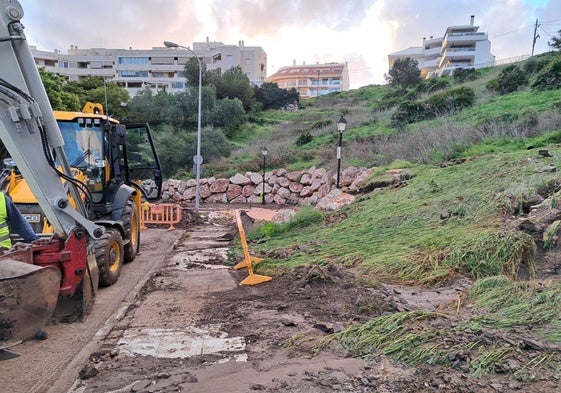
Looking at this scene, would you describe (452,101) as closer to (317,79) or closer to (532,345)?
(532,345)

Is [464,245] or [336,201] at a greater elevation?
[464,245]

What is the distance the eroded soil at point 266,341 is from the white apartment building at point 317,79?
99636 mm

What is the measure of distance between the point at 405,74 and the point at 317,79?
57429mm

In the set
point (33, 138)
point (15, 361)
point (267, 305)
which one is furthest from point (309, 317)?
point (33, 138)

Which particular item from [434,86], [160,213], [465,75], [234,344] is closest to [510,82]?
[434,86]

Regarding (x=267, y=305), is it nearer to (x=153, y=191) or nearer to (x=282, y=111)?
(x=153, y=191)

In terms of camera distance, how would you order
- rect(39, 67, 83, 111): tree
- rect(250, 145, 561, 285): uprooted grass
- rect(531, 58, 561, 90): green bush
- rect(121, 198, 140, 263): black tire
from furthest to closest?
rect(39, 67, 83, 111): tree, rect(531, 58, 561, 90): green bush, rect(121, 198, 140, 263): black tire, rect(250, 145, 561, 285): uprooted grass

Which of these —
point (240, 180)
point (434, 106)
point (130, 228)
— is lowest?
point (240, 180)

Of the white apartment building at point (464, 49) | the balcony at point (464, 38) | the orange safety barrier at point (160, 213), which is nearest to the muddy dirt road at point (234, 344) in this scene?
the orange safety barrier at point (160, 213)

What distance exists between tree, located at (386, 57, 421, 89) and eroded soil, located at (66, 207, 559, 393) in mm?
43347

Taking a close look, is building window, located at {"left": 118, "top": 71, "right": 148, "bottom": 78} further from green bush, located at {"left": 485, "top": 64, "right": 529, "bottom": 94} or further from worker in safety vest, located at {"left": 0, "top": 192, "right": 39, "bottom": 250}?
worker in safety vest, located at {"left": 0, "top": 192, "right": 39, "bottom": 250}

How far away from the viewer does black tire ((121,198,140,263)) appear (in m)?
8.13

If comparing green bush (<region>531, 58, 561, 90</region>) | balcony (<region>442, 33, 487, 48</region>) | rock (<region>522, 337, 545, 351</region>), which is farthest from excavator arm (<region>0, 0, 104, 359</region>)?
balcony (<region>442, 33, 487, 48</region>)

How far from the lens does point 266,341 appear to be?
4.24 m
